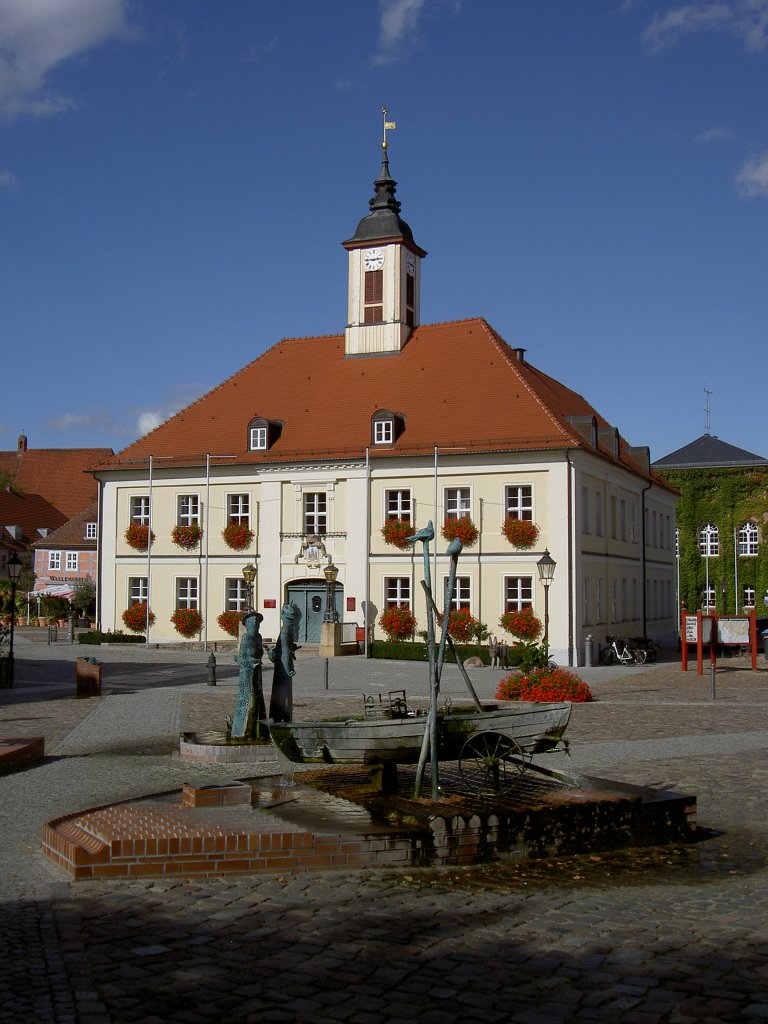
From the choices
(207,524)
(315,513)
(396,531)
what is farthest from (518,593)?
(207,524)

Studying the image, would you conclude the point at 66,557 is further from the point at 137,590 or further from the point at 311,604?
the point at 311,604

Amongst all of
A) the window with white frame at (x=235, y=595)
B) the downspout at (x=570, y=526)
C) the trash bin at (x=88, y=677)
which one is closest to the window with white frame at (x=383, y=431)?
the downspout at (x=570, y=526)

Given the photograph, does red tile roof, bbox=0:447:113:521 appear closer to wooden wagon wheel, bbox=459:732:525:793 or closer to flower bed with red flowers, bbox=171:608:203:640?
flower bed with red flowers, bbox=171:608:203:640

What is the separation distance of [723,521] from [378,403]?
28321 millimetres

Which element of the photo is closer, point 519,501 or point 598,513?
point 519,501

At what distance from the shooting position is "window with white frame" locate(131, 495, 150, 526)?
41.9 m

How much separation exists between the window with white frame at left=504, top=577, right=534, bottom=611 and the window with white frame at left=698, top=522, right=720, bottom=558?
2787 centimetres

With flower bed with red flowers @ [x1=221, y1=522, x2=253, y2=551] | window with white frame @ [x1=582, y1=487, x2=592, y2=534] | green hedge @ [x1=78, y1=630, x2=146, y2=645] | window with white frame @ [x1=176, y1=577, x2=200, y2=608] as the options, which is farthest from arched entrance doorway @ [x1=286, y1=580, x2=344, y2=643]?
window with white frame @ [x1=582, y1=487, x2=592, y2=534]

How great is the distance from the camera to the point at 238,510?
132ft

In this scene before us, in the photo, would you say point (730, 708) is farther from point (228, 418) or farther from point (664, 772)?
point (228, 418)

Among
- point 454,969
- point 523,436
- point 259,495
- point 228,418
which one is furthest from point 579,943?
point 228,418

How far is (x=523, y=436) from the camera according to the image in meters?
35.4

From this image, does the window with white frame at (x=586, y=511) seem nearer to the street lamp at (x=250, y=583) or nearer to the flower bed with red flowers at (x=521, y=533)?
the flower bed with red flowers at (x=521, y=533)

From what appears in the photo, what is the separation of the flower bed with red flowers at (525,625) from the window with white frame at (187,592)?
40.5 ft
